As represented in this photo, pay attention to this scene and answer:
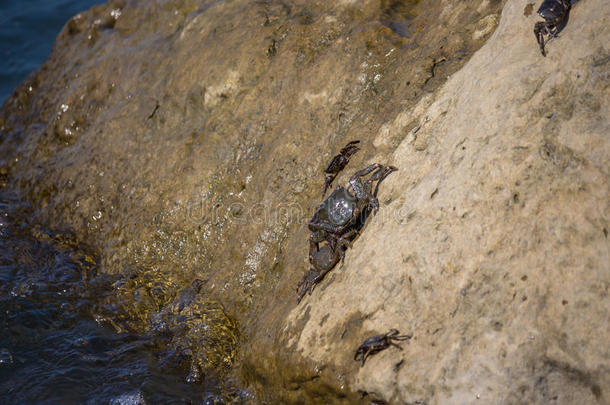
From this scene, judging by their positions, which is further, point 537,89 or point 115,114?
point 115,114

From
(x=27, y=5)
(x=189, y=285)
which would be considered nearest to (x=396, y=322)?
(x=189, y=285)

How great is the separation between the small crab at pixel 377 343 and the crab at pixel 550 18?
2135 millimetres

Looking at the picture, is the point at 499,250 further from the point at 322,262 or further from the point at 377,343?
the point at 322,262

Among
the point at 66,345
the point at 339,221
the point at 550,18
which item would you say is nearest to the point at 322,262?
the point at 339,221

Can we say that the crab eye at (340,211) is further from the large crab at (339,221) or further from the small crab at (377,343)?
the small crab at (377,343)

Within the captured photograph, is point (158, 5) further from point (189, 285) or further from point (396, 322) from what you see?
point (396, 322)

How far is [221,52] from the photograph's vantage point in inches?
250

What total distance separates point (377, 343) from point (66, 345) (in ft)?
11.7

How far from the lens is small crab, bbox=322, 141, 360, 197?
4.73m

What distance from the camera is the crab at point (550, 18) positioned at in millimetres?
3570

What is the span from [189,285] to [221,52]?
2.79 meters

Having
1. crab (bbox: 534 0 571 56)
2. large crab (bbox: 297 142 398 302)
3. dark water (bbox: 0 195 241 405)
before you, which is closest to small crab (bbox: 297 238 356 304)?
large crab (bbox: 297 142 398 302)

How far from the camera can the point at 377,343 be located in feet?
11.2

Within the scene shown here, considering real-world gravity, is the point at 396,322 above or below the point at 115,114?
below
